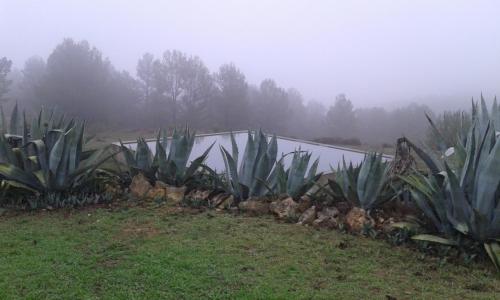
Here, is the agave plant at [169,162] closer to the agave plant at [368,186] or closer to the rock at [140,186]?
the rock at [140,186]

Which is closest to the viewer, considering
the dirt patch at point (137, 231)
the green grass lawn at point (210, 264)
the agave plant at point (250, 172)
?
the green grass lawn at point (210, 264)

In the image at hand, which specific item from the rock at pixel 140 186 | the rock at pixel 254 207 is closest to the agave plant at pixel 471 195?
the rock at pixel 254 207

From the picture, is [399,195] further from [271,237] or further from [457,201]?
[271,237]

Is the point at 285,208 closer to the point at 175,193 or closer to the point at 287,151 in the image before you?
the point at 175,193

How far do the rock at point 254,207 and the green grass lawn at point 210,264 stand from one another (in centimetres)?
45

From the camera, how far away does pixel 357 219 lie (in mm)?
4262

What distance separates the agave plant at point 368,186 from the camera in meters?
4.48

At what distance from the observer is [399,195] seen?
4723 mm

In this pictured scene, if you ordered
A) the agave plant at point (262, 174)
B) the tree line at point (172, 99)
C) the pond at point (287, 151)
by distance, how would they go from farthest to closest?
1. the tree line at point (172, 99)
2. the pond at point (287, 151)
3. the agave plant at point (262, 174)

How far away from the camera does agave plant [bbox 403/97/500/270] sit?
3508 mm

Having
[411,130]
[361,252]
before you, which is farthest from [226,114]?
[361,252]

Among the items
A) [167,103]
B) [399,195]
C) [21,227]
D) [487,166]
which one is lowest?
[21,227]

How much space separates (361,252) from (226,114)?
71.9 feet

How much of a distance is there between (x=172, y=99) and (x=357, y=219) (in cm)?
2364
